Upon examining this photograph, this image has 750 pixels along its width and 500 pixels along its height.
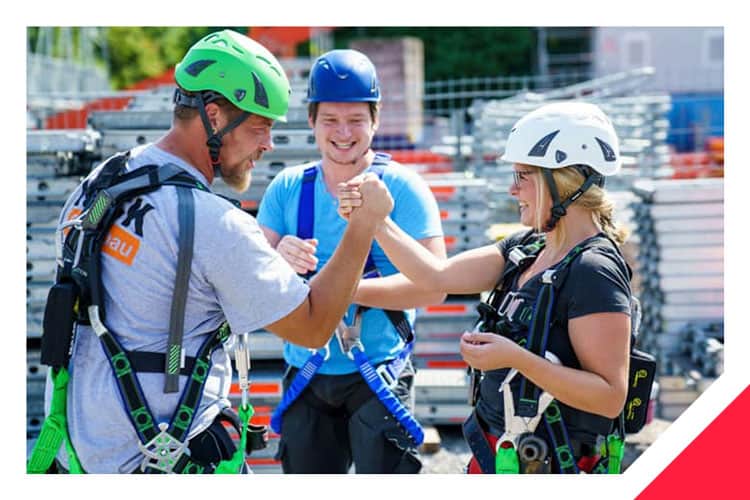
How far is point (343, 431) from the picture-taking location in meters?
4.11

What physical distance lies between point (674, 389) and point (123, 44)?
81.0ft

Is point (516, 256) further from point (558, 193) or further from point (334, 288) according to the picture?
point (334, 288)

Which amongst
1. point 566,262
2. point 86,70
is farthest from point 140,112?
point 86,70

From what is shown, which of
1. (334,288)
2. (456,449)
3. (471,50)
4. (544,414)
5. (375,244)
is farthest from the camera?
(471,50)

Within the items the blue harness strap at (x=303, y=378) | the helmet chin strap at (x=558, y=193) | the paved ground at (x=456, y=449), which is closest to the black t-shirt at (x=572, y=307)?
the helmet chin strap at (x=558, y=193)

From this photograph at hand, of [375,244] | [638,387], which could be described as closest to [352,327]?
[375,244]

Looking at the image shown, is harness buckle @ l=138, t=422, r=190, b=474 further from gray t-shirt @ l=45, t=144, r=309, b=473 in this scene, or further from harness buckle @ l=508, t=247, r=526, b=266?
harness buckle @ l=508, t=247, r=526, b=266

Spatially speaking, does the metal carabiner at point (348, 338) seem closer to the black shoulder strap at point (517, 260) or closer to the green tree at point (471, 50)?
the black shoulder strap at point (517, 260)

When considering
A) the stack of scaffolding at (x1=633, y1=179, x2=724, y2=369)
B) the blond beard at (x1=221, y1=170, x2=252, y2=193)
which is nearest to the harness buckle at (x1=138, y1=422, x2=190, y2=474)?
the blond beard at (x1=221, y1=170, x2=252, y2=193)

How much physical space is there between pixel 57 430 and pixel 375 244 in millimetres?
1644

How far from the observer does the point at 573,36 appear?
30.7m

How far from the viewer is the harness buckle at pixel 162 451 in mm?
2906

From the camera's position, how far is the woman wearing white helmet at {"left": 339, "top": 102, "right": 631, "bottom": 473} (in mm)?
3131

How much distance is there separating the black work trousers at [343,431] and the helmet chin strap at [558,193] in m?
1.09
